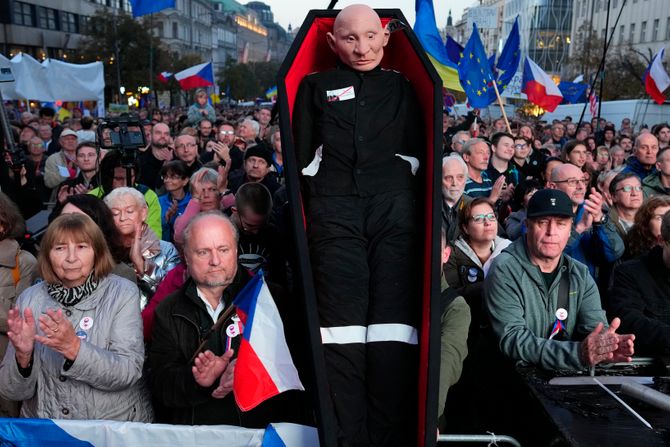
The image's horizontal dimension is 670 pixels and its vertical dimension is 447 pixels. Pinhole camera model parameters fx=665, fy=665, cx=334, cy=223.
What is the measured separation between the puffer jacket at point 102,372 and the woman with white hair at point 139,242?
0.98 m

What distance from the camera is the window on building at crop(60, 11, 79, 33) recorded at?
60.3m

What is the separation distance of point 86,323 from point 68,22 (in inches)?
2578

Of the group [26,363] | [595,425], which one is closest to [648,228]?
[595,425]

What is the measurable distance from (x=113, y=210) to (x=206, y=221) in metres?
1.50

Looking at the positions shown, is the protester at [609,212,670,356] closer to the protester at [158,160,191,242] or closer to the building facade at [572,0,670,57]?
the protester at [158,160,191,242]

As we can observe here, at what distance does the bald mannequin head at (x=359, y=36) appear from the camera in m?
Answer: 3.52

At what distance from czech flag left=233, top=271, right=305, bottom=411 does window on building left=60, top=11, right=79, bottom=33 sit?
212 feet

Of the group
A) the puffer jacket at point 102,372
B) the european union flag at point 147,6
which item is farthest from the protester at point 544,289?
the european union flag at point 147,6

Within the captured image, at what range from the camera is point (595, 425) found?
8.70ft

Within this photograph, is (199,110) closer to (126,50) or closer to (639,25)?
(126,50)

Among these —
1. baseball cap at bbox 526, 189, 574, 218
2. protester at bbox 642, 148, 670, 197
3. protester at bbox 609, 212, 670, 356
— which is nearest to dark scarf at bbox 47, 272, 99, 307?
baseball cap at bbox 526, 189, 574, 218

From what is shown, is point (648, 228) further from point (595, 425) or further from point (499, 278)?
point (595, 425)

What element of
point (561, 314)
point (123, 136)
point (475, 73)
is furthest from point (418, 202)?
point (475, 73)

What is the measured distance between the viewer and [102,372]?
302cm
